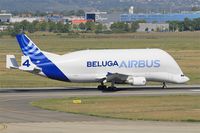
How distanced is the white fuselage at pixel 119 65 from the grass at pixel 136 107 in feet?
25.9

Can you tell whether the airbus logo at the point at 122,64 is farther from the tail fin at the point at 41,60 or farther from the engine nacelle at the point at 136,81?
the tail fin at the point at 41,60

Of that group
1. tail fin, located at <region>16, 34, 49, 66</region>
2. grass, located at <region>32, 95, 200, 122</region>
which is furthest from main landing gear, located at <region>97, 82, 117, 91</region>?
grass, located at <region>32, 95, 200, 122</region>

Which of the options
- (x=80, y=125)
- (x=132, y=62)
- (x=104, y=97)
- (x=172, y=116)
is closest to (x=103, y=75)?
(x=132, y=62)

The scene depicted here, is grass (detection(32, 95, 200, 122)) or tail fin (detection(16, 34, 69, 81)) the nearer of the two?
grass (detection(32, 95, 200, 122))

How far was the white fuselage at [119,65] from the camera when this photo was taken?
6956cm

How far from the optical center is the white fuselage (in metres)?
69.6

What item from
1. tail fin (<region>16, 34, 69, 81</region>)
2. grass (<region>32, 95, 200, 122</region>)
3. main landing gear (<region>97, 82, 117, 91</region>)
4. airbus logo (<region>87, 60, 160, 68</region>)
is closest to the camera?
grass (<region>32, 95, 200, 122</region>)

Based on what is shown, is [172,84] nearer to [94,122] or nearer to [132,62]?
[132,62]

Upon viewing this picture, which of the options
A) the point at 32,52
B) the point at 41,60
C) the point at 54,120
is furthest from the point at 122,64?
the point at 54,120

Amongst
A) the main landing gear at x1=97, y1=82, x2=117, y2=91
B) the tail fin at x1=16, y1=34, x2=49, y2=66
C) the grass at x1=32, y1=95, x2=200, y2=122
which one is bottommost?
the main landing gear at x1=97, y1=82, x2=117, y2=91

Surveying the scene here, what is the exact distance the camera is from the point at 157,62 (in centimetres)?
7106

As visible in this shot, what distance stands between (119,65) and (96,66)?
227 cm

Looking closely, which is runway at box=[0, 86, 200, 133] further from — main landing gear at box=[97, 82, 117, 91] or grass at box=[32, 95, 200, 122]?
main landing gear at box=[97, 82, 117, 91]

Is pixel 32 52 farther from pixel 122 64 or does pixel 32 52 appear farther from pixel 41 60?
pixel 122 64
